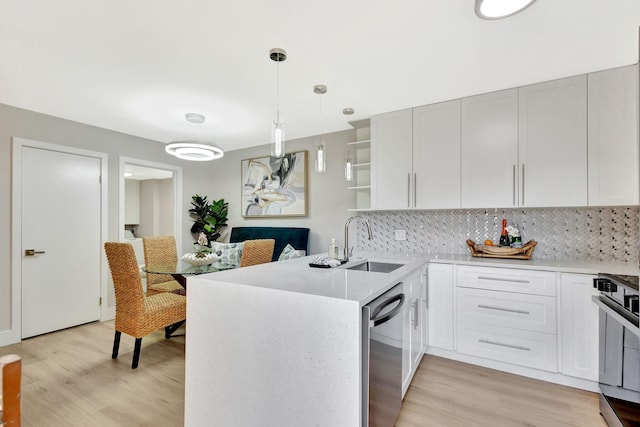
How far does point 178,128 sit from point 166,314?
2306 millimetres

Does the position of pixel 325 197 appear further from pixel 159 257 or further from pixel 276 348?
pixel 276 348

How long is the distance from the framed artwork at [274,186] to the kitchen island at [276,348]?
2.63m

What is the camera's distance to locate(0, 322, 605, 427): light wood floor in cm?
186

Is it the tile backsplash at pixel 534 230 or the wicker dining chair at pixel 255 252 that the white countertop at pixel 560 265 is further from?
the wicker dining chair at pixel 255 252

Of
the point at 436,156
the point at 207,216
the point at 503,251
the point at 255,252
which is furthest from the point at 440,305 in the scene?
the point at 207,216

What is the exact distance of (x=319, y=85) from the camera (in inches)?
103

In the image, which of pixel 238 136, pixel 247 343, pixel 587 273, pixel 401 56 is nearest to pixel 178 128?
pixel 238 136

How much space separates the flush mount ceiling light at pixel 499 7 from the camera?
1.51 metres

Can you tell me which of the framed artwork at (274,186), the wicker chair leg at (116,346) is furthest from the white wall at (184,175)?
the wicker chair leg at (116,346)

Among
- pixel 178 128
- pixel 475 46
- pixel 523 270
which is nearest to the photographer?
pixel 475 46

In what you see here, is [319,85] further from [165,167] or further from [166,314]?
[165,167]

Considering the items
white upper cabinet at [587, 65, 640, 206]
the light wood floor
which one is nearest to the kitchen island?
the light wood floor

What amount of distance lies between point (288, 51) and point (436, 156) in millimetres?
1718

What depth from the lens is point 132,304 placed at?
8.07 ft
